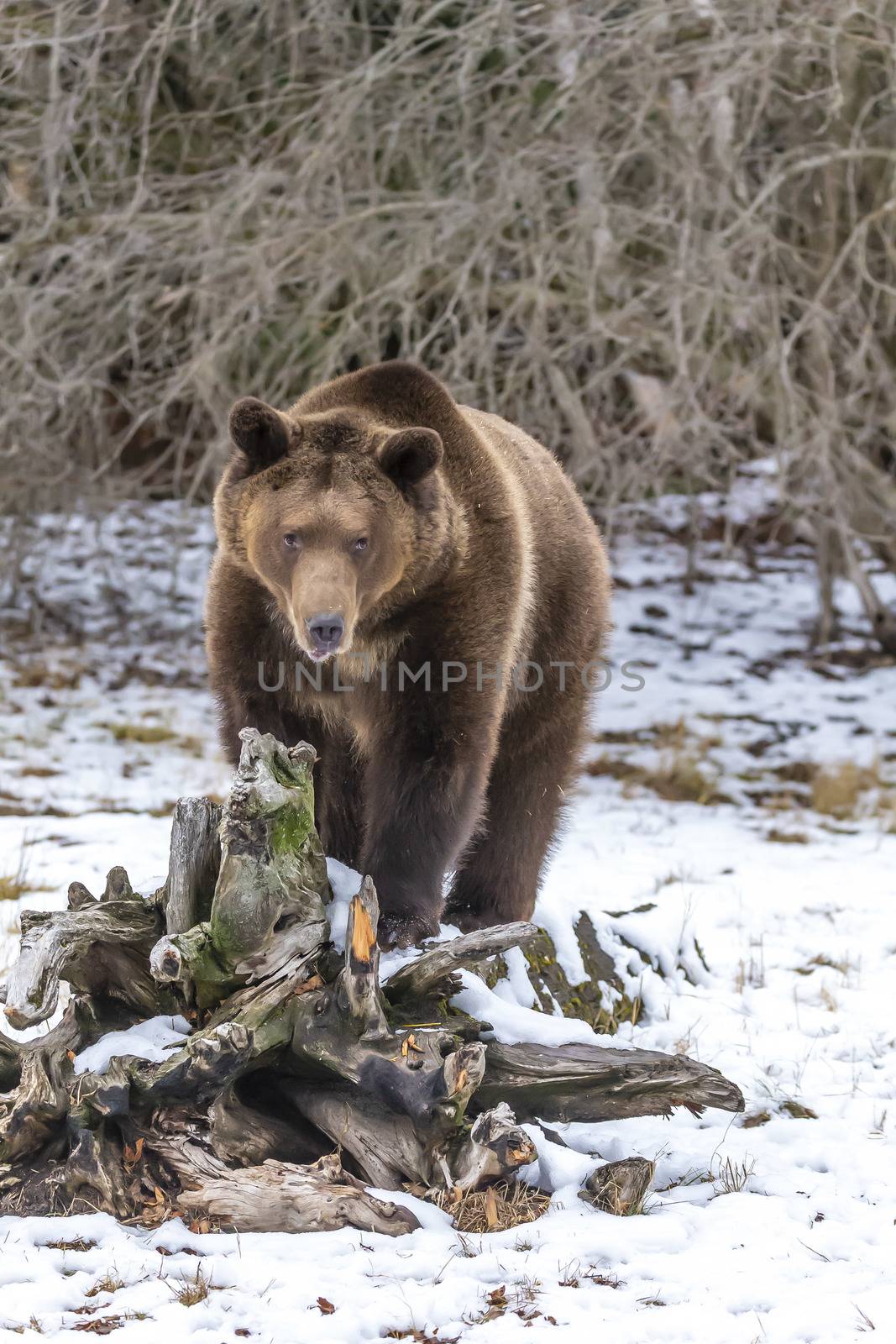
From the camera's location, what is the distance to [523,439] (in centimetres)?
528

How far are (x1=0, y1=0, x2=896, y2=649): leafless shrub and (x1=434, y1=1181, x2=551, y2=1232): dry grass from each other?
5047 mm

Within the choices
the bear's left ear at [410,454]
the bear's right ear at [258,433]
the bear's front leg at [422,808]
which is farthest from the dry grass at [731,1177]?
the bear's right ear at [258,433]

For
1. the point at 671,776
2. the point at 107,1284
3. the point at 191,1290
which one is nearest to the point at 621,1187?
the point at 191,1290

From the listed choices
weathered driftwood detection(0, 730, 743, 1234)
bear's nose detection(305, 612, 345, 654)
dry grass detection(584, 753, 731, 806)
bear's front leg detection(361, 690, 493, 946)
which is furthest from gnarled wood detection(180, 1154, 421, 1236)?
dry grass detection(584, 753, 731, 806)

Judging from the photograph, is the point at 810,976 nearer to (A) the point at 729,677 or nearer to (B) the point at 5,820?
(B) the point at 5,820

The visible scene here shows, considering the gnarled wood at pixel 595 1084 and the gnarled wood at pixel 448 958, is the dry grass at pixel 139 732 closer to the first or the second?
the gnarled wood at pixel 448 958

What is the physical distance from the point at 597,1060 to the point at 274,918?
924 millimetres

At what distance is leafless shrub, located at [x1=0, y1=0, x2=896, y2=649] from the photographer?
298 inches

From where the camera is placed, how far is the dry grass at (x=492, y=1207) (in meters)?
3.23

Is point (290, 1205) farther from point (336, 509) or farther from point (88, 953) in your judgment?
point (336, 509)

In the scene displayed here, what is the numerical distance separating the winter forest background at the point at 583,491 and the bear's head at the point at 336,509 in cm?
123

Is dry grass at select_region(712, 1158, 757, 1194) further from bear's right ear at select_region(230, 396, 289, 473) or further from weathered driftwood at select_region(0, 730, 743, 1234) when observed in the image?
bear's right ear at select_region(230, 396, 289, 473)

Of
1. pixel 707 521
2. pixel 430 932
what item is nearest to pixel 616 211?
pixel 430 932

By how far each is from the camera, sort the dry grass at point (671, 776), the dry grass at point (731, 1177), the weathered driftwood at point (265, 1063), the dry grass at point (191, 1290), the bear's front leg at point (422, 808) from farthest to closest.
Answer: the dry grass at point (671, 776)
the bear's front leg at point (422, 808)
the dry grass at point (731, 1177)
the weathered driftwood at point (265, 1063)
the dry grass at point (191, 1290)
